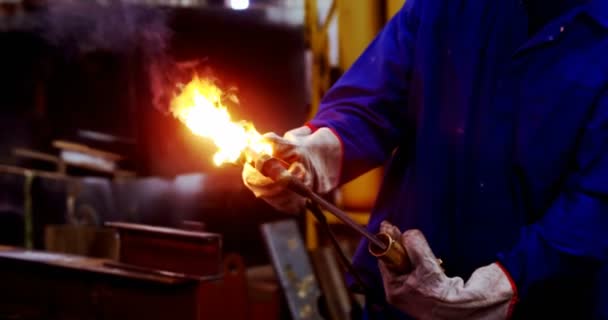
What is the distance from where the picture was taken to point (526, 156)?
5.58 ft

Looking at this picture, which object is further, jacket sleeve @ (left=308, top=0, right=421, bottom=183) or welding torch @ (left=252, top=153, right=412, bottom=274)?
jacket sleeve @ (left=308, top=0, right=421, bottom=183)

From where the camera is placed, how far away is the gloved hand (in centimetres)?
156

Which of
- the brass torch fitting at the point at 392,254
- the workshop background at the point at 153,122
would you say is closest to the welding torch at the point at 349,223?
the brass torch fitting at the point at 392,254

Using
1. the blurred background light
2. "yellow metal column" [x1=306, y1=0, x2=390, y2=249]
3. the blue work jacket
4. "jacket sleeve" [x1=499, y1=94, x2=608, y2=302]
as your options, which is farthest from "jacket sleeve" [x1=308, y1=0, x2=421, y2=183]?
the blurred background light

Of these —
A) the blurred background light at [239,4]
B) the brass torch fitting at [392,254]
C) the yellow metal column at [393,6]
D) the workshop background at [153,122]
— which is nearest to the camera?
the brass torch fitting at [392,254]

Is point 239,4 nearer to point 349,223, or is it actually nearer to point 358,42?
point 358,42

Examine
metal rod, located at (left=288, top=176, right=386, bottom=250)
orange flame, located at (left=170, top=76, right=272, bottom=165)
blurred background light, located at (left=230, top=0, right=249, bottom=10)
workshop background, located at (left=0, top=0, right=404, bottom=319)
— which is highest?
blurred background light, located at (left=230, top=0, right=249, bottom=10)

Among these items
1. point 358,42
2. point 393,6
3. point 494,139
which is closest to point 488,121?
point 494,139

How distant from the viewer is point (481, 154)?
176cm

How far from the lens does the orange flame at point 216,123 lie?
172 cm

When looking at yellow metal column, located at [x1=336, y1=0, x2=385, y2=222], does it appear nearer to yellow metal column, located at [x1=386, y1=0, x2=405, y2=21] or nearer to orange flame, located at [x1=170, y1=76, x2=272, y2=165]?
yellow metal column, located at [x1=386, y1=0, x2=405, y2=21]

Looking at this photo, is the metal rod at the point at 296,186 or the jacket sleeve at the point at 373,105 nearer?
the metal rod at the point at 296,186

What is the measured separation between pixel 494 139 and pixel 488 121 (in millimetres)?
56

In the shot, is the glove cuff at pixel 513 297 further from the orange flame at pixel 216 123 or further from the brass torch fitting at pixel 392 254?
the orange flame at pixel 216 123
